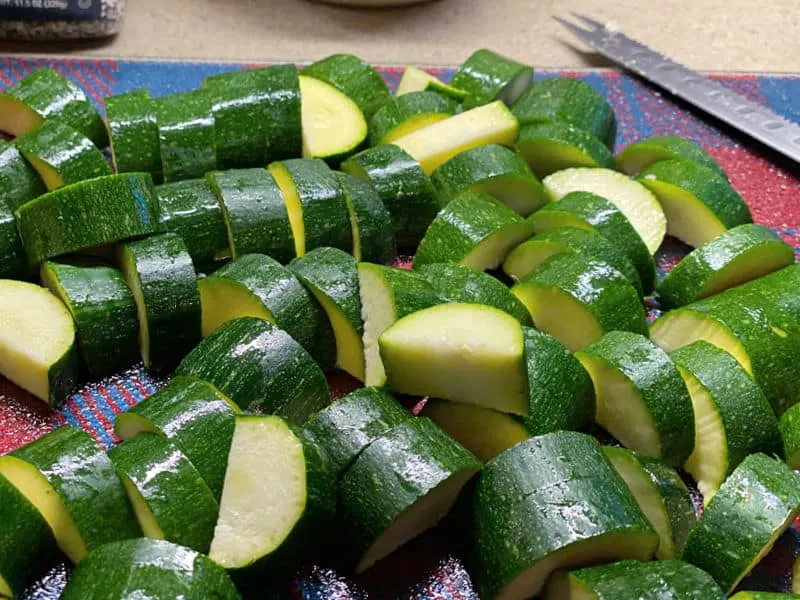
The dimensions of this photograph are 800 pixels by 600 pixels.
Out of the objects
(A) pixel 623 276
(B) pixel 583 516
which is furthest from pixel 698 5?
(B) pixel 583 516

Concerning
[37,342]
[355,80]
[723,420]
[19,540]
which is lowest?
[19,540]

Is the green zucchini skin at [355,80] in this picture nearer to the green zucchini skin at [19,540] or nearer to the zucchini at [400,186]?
the zucchini at [400,186]

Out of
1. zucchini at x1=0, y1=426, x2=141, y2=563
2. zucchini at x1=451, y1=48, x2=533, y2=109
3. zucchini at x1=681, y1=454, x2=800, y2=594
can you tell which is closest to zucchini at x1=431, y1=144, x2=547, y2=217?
zucchini at x1=451, y1=48, x2=533, y2=109

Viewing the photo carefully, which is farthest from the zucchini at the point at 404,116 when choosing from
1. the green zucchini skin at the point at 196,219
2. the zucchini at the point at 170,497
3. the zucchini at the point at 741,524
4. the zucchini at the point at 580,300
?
the zucchini at the point at 741,524

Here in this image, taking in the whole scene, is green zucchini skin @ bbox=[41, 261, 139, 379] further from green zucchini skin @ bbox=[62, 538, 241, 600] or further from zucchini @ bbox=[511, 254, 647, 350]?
zucchini @ bbox=[511, 254, 647, 350]

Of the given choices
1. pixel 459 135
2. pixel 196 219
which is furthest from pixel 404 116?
pixel 196 219

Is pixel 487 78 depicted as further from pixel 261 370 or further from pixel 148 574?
pixel 148 574
